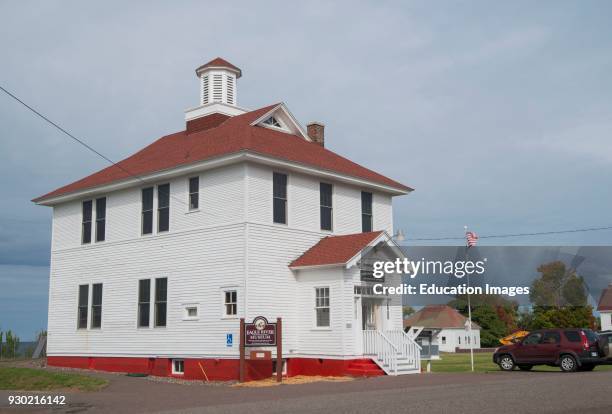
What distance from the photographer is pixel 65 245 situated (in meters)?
33.4

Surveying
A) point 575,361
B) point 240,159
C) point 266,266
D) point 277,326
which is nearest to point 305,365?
point 277,326

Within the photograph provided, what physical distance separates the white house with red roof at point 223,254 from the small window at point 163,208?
0.06 metres

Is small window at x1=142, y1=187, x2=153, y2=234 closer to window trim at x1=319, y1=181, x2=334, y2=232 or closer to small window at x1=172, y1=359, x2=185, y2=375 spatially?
small window at x1=172, y1=359, x2=185, y2=375

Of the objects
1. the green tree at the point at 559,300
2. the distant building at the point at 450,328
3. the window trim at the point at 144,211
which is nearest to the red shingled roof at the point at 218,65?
the window trim at the point at 144,211

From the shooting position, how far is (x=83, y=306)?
105ft

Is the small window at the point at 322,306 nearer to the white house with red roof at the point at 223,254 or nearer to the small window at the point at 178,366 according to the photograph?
the white house with red roof at the point at 223,254

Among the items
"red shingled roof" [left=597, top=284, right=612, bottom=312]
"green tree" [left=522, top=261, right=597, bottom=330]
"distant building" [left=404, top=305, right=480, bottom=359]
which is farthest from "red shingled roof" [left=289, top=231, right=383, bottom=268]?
"red shingled roof" [left=597, top=284, right=612, bottom=312]

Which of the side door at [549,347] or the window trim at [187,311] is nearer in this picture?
the side door at [549,347]

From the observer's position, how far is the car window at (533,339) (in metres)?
26.5

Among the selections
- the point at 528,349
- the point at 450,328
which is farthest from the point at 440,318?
the point at 528,349

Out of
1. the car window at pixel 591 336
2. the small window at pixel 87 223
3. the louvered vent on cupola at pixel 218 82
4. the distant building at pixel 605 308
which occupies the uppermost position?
the louvered vent on cupola at pixel 218 82

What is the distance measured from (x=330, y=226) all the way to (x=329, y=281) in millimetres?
3733

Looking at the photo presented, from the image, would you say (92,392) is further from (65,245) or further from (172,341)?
(65,245)

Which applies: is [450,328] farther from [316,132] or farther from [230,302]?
[230,302]
